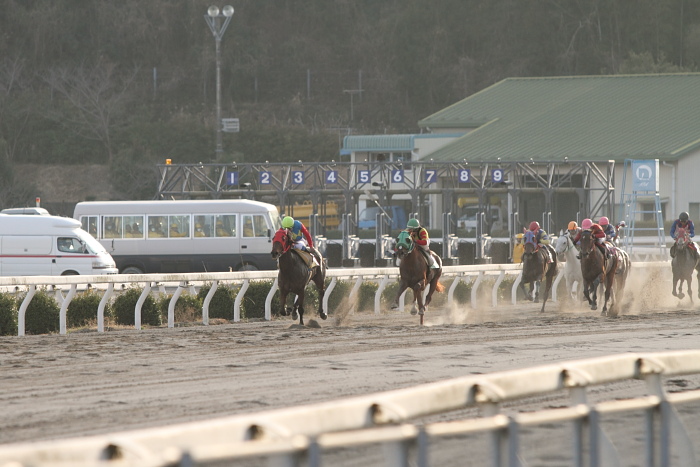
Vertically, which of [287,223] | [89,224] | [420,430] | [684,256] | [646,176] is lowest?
[420,430]

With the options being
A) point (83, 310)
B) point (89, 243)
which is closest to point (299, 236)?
point (83, 310)

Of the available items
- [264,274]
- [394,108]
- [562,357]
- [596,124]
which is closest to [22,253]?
[264,274]

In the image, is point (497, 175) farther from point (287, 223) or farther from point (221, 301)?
point (287, 223)

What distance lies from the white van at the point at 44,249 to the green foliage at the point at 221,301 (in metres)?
6.78

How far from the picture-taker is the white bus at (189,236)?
92.1 feet

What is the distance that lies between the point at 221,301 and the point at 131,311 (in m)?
1.59

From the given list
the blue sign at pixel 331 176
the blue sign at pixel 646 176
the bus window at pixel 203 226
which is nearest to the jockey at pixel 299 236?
the bus window at pixel 203 226

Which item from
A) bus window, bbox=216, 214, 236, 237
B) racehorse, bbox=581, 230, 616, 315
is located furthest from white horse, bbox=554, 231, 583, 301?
bus window, bbox=216, 214, 236, 237

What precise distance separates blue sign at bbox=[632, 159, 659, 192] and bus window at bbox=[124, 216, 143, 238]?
11758 mm

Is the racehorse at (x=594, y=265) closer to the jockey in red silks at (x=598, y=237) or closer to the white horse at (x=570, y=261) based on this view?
the jockey in red silks at (x=598, y=237)

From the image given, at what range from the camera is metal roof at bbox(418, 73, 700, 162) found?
127ft

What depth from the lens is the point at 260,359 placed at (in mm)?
11172

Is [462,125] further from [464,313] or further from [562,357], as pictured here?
[562,357]

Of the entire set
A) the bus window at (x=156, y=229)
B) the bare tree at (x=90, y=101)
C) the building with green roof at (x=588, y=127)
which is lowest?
the bus window at (x=156, y=229)
